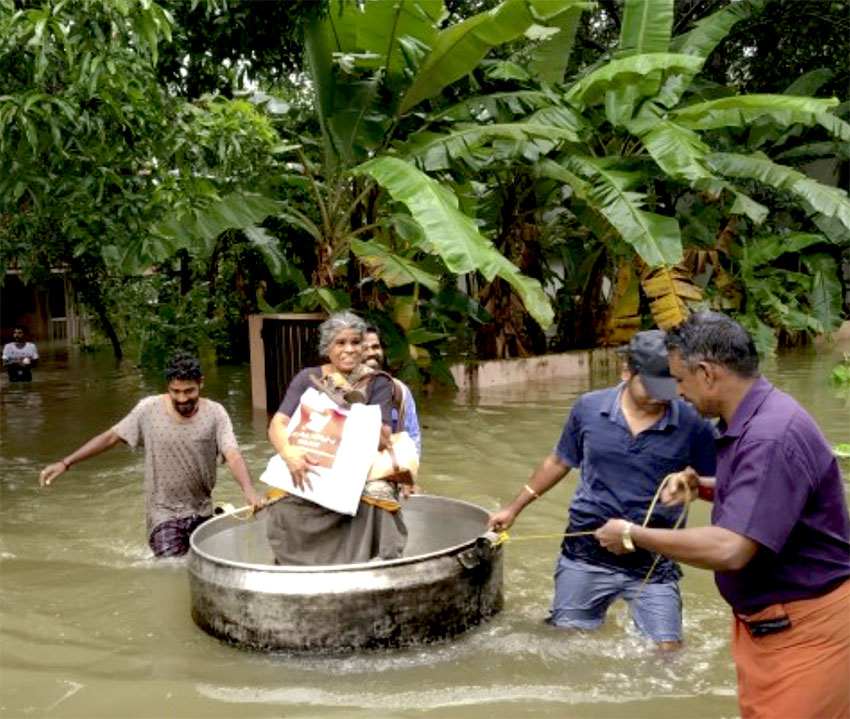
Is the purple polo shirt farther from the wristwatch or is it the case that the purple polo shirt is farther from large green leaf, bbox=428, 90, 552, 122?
large green leaf, bbox=428, 90, 552, 122

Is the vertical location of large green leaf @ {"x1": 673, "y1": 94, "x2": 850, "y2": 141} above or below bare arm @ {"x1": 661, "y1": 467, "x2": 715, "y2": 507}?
above

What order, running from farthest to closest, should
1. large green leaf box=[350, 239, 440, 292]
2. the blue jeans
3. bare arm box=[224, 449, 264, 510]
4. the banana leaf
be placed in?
the banana leaf < large green leaf box=[350, 239, 440, 292] < bare arm box=[224, 449, 264, 510] < the blue jeans

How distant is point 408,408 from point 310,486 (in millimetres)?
1021

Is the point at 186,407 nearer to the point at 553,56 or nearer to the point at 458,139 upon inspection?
the point at 458,139

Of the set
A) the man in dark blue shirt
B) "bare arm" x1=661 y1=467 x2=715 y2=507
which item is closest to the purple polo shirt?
"bare arm" x1=661 y1=467 x2=715 y2=507

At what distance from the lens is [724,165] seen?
1410cm

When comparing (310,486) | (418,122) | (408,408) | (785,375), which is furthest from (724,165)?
(310,486)

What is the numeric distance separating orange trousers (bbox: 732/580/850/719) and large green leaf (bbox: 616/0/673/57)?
11.1 m

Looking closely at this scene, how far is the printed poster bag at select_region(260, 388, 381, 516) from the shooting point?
4930 millimetres

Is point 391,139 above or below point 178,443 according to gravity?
above

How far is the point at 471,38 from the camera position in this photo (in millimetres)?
10094

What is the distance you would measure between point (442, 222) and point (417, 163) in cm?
180

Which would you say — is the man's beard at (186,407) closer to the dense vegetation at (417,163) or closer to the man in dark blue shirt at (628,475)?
the dense vegetation at (417,163)

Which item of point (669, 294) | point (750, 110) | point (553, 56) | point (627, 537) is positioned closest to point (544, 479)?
point (627, 537)
